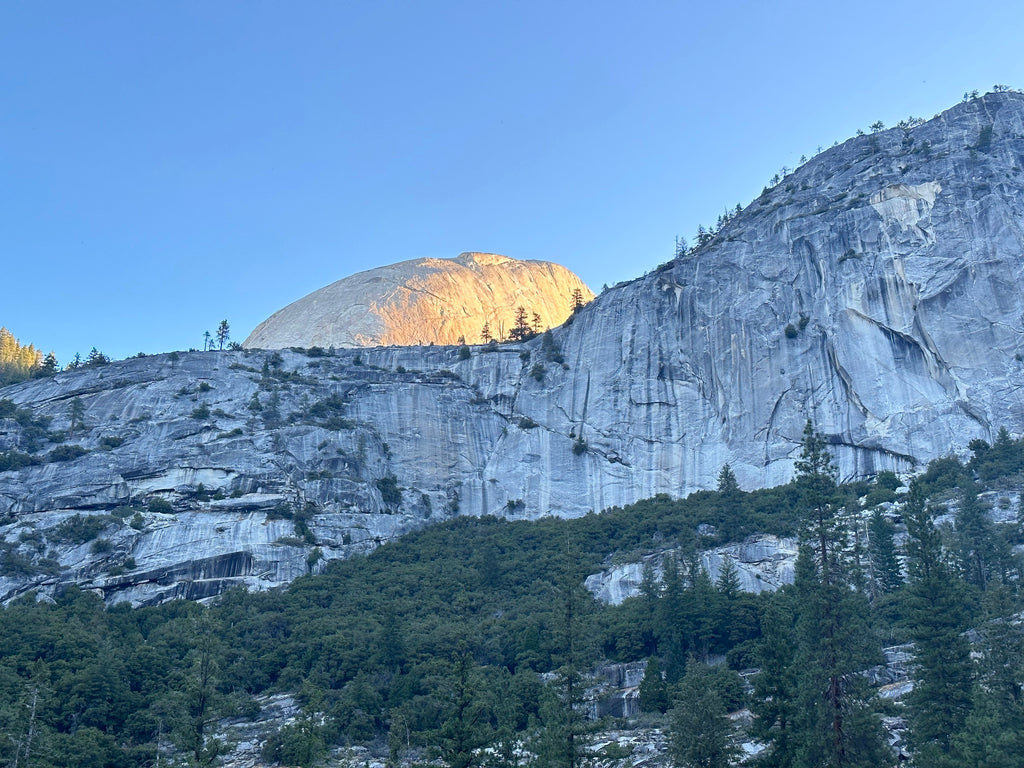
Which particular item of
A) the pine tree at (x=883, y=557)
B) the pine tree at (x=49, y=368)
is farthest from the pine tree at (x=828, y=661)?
the pine tree at (x=49, y=368)

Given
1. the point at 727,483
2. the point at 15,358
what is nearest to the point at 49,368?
the point at 15,358

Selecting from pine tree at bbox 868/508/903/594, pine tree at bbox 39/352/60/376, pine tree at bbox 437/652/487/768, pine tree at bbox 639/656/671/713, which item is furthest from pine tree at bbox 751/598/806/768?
pine tree at bbox 39/352/60/376

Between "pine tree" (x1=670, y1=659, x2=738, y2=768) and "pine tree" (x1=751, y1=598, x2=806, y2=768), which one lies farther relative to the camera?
"pine tree" (x1=751, y1=598, x2=806, y2=768)

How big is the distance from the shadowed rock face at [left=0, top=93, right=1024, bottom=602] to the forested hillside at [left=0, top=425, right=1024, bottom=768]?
434cm

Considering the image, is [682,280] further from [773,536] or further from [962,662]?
[962,662]

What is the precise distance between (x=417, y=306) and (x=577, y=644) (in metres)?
91.2

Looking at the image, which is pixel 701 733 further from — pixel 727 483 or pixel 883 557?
pixel 727 483

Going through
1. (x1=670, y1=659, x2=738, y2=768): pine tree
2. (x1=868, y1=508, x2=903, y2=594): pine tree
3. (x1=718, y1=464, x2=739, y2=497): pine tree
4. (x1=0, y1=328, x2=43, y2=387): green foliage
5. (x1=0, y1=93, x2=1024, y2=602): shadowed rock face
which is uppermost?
(x1=0, y1=328, x2=43, y2=387): green foliage

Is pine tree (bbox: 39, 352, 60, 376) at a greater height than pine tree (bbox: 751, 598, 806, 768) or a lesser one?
greater

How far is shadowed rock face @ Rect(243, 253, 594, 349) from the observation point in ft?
381

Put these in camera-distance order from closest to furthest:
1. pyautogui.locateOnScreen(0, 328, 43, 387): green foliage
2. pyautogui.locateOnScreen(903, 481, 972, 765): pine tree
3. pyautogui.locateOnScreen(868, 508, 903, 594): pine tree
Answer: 1. pyautogui.locateOnScreen(903, 481, 972, 765): pine tree
2. pyautogui.locateOnScreen(868, 508, 903, 594): pine tree
3. pyautogui.locateOnScreen(0, 328, 43, 387): green foliage

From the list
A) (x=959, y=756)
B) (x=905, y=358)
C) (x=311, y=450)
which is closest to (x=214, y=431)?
(x=311, y=450)

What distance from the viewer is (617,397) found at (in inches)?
3339

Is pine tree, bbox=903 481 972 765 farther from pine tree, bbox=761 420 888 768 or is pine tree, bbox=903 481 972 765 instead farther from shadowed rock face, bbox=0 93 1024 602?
shadowed rock face, bbox=0 93 1024 602
